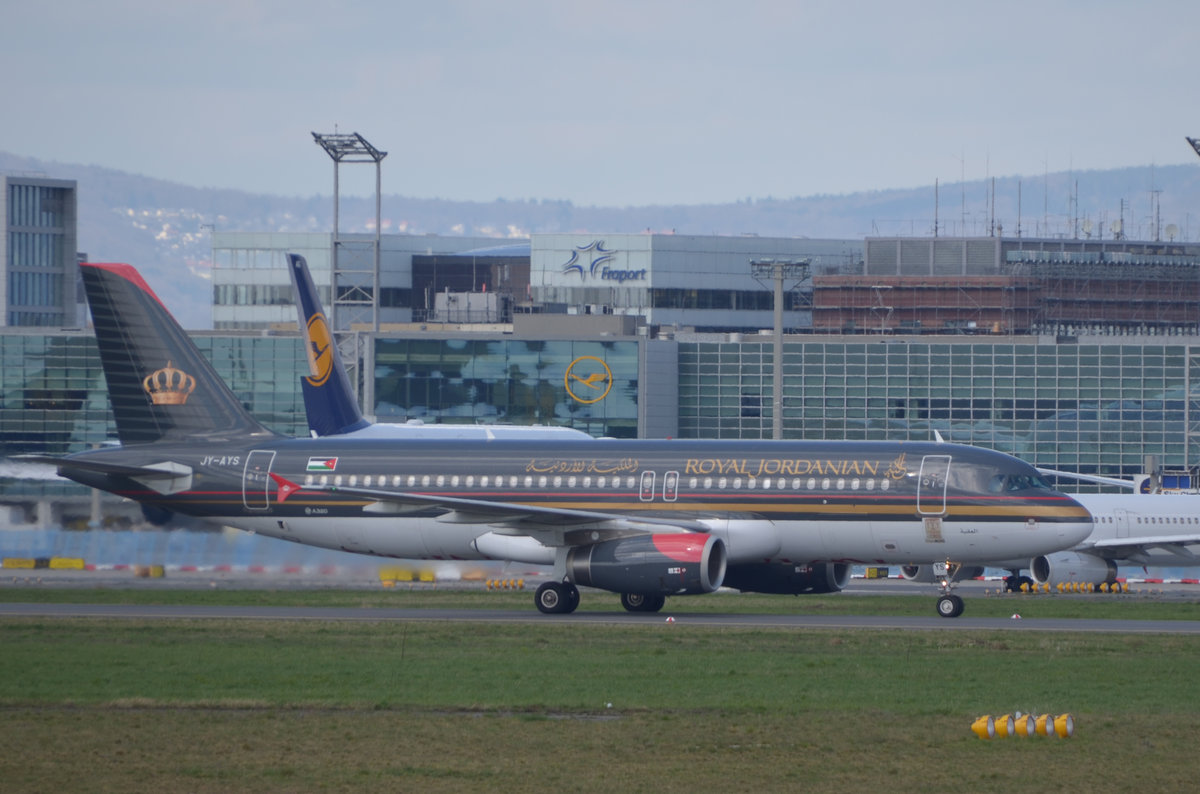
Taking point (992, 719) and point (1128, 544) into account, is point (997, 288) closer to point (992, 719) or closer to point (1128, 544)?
point (1128, 544)

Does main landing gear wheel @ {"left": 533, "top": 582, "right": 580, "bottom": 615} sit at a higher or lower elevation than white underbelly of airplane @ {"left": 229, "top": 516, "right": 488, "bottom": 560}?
lower

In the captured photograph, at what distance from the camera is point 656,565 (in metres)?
41.8

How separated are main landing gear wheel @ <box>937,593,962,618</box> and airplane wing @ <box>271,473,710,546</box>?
6.46 metres

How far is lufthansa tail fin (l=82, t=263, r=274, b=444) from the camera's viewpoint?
50.7 metres

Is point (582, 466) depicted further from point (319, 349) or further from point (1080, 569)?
point (1080, 569)

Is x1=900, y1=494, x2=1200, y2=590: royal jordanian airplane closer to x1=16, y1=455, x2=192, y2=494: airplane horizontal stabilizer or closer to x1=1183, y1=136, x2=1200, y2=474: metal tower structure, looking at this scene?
x1=16, y1=455, x2=192, y2=494: airplane horizontal stabilizer

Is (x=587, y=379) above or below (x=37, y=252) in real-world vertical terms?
below

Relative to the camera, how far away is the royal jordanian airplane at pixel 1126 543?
212 ft

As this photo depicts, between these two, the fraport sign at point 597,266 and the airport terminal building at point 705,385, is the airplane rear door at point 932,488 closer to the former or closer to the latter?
the airport terminal building at point 705,385

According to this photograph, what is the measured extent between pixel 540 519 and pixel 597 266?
400ft

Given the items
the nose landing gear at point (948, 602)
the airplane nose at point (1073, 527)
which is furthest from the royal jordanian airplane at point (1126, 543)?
the airplane nose at point (1073, 527)

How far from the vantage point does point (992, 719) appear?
77.3 feet

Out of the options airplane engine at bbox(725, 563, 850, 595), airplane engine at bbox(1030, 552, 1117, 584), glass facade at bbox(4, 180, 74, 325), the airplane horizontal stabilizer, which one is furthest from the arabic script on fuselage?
glass facade at bbox(4, 180, 74, 325)

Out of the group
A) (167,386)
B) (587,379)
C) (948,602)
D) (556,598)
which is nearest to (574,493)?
(556,598)
